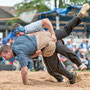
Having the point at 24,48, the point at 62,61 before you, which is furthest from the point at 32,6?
the point at 24,48

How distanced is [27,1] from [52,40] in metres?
17.9

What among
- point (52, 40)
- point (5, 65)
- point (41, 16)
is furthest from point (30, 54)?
point (41, 16)

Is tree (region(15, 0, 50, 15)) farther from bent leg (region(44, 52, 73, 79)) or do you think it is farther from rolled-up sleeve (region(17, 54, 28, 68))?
rolled-up sleeve (region(17, 54, 28, 68))

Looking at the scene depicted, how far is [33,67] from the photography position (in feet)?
39.3

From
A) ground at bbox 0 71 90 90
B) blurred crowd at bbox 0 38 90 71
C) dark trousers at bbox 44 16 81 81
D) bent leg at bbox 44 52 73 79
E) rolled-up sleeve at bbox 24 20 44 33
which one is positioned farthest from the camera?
blurred crowd at bbox 0 38 90 71

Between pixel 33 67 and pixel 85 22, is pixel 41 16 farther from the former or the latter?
pixel 33 67

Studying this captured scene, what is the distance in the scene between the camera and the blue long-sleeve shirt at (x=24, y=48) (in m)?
4.39

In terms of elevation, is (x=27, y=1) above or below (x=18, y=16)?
above

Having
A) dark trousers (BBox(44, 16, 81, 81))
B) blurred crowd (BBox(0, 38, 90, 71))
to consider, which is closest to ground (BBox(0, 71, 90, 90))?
dark trousers (BBox(44, 16, 81, 81))

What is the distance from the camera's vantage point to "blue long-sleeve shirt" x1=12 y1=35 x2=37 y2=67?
4.39 metres

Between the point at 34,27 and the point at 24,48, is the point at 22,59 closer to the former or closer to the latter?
the point at 24,48

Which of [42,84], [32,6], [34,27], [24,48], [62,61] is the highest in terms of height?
[32,6]

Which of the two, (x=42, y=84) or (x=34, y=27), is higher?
(x=34, y=27)

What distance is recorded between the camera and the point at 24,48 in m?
4.49
